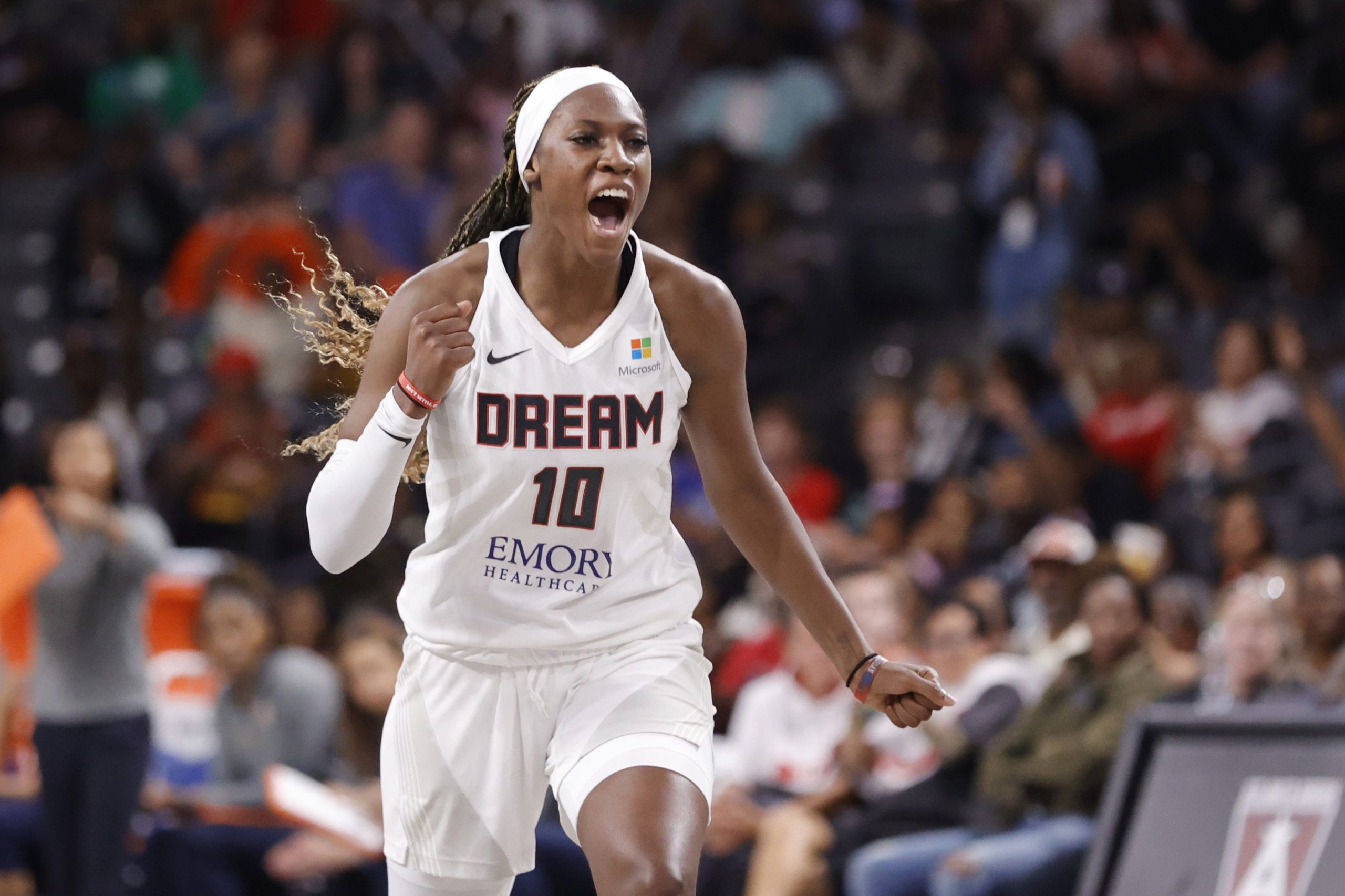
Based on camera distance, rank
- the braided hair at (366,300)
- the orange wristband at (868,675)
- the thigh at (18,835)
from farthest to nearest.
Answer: the thigh at (18,835), the braided hair at (366,300), the orange wristband at (868,675)

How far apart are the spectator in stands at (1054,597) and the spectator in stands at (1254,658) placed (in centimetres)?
53

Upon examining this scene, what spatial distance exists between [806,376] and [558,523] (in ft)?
22.9

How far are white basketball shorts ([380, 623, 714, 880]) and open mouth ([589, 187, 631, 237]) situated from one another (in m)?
0.79

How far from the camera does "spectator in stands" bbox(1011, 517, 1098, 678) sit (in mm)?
7004

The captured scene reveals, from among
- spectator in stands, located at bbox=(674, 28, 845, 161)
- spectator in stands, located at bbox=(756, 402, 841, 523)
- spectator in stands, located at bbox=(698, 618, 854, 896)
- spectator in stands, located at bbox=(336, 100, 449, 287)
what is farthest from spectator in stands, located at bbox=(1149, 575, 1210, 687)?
spectator in stands, located at bbox=(336, 100, 449, 287)

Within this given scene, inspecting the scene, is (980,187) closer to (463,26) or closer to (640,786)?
(463,26)

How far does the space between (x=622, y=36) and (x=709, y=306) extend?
8.51m

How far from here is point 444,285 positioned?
11.7 feet

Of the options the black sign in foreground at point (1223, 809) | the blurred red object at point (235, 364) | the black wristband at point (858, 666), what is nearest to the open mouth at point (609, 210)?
the black wristband at point (858, 666)

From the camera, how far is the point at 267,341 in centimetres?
1023

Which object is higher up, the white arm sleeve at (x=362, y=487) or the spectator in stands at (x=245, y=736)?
the white arm sleeve at (x=362, y=487)

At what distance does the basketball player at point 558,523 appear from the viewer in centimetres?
347

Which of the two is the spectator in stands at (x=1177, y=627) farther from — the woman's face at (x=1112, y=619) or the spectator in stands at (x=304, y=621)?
the spectator in stands at (x=304, y=621)

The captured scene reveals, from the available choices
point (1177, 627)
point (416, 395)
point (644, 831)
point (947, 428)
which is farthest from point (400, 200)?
point (644, 831)
